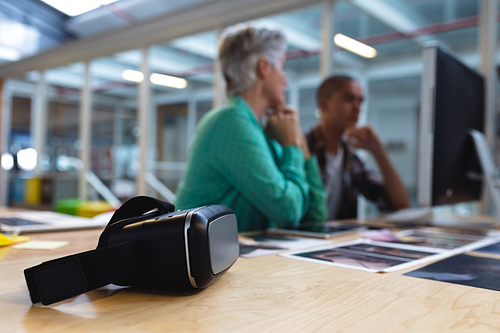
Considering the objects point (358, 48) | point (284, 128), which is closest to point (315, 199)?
point (284, 128)

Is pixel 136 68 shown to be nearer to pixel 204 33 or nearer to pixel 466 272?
pixel 204 33

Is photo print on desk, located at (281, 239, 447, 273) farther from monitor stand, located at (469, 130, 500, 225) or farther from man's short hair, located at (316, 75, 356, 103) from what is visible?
man's short hair, located at (316, 75, 356, 103)

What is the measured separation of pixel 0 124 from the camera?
651cm

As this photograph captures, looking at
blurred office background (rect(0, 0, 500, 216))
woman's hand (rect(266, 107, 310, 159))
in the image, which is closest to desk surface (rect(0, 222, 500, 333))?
woman's hand (rect(266, 107, 310, 159))

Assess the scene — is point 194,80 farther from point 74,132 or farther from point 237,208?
point 237,208

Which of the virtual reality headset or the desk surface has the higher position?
the virtual reality headset

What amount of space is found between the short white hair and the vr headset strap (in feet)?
3.86

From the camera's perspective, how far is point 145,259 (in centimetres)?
57

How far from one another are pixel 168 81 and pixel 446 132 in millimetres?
4218

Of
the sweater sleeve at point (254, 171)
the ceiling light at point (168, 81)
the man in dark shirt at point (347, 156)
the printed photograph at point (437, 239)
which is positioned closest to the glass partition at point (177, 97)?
the ceiling light at point (168, 81)

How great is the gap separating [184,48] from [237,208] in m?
3.86

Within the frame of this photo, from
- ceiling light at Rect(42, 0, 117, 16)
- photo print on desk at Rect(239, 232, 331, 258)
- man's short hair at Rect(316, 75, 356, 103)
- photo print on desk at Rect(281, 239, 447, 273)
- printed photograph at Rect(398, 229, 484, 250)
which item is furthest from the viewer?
ceiling light at Rect(42, 0, 117, 16)

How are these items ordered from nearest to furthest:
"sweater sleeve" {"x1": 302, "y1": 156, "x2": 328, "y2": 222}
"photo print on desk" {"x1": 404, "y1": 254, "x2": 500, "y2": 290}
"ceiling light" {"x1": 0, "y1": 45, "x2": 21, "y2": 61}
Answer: "photo print on desk" {"x1": 404, "y1": 254, "x2": 500, "y2": 290} < "sweater sleeve" {"x1": 302, "y1": 156, "x2": 328, "y2": 222} < "ceiling light" {"x1": 0, "y1": 45, "x2": 21, "y2": 61}

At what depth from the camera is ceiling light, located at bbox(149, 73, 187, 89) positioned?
5.11 metres
